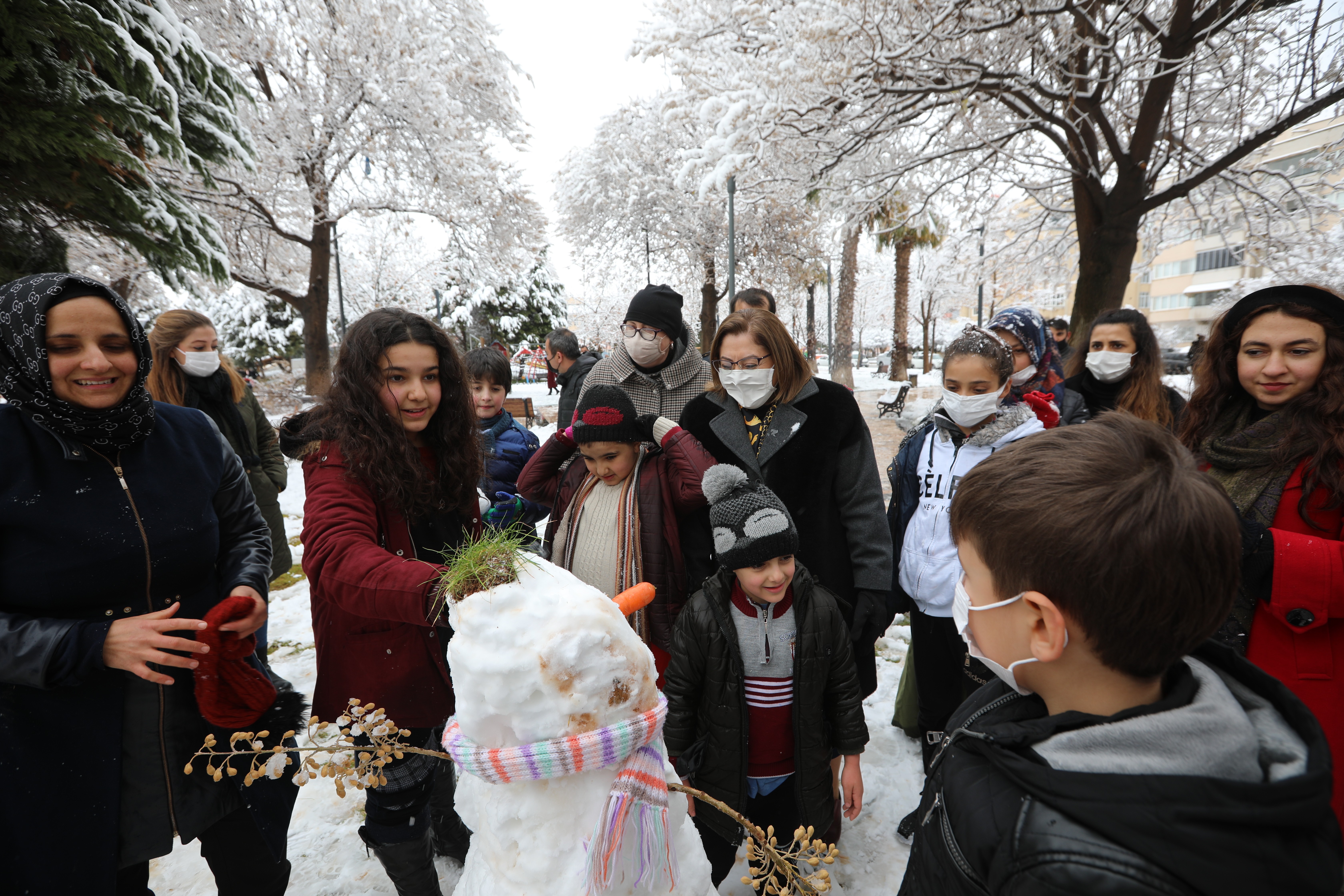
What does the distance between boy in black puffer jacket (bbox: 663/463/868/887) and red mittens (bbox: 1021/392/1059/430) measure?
143 cm

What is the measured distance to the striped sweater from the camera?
2152mm

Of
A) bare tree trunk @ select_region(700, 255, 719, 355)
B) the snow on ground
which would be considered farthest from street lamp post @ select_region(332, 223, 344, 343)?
the snow on ground

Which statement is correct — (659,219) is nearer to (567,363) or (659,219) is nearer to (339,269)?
(339,269)

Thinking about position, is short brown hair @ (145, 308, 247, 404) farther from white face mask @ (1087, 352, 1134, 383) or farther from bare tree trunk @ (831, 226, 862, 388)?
bare tree trunk @ (831, 226, 862, 388)

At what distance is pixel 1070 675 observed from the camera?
1.05 metres

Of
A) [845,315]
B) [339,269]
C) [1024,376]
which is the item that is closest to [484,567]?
[1024,376]

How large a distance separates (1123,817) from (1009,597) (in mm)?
354

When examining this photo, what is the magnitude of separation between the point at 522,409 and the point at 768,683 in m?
11.4

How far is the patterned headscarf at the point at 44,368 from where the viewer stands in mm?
1581

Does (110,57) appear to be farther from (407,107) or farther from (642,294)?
(407,107)

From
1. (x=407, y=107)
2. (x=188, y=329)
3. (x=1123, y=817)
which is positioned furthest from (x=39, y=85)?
(x=407, y=107)

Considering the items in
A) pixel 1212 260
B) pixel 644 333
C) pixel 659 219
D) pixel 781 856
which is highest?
pixel 1212 260

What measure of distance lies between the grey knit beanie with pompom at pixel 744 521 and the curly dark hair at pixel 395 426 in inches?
35.7

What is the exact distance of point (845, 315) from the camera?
19.5 metres
